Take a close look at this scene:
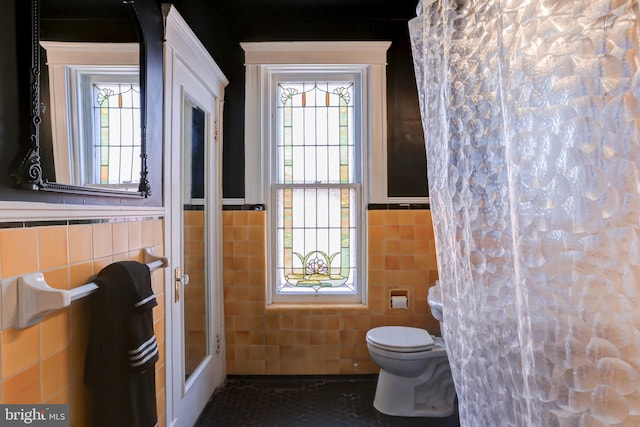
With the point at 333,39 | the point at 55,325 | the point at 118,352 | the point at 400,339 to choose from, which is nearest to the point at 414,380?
the point at 400,339

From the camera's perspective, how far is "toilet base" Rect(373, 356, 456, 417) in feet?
6.06

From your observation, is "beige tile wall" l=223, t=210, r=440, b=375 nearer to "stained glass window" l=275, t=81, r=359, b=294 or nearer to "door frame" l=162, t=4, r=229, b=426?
"stained glass window" l=275, t=81, r=359, b=294

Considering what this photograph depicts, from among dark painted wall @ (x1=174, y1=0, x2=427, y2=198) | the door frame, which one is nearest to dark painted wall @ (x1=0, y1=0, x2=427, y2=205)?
dark painted wall @ (x1=174, y1=0, x2=427, y2=198)

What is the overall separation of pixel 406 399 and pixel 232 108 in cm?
218

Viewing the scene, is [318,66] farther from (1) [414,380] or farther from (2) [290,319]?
(1) [414,380]

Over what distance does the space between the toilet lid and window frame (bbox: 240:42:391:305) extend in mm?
406

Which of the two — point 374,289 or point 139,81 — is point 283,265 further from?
point 139,81

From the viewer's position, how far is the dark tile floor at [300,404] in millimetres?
1785

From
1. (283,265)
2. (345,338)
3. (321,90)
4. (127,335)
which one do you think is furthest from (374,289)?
(127,335)

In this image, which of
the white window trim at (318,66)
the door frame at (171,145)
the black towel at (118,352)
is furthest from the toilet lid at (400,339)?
the black towel at (118,352)

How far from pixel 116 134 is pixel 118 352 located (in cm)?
69

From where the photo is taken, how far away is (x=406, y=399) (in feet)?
6.07

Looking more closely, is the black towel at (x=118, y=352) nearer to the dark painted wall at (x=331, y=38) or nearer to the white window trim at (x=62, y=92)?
the white window trim at (x=62, y=92)

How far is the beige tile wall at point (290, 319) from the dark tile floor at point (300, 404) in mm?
74
